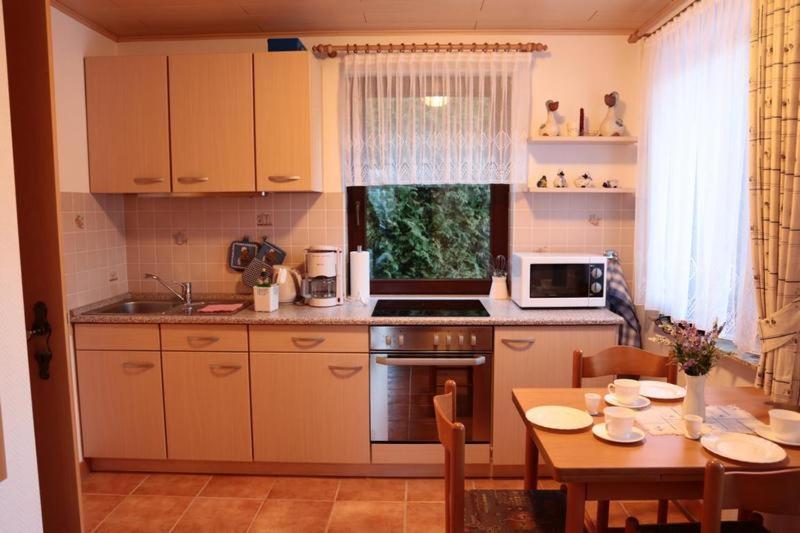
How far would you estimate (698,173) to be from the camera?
2512 mm

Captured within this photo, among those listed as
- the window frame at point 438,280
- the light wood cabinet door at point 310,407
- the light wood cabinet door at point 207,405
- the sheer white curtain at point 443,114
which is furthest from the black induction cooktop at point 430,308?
the light wood cabinet door at point 207,405

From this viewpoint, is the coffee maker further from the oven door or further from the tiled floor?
the tiled floor

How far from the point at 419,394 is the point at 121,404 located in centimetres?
155

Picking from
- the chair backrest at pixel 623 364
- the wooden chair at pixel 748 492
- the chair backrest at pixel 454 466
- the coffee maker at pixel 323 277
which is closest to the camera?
the wooden chair at pixel 748 492

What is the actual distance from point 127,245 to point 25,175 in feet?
5.25

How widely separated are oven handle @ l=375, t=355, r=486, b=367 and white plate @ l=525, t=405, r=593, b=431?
3.02 ft

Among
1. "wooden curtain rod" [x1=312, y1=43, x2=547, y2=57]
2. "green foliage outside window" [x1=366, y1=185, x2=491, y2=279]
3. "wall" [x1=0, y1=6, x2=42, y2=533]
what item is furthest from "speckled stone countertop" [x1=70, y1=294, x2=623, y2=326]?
"wooden curtain rod" [x1=312, y1=43, x2=547, y2=57]

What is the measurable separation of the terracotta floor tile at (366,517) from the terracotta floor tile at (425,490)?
100mm

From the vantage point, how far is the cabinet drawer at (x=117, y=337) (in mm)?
2898

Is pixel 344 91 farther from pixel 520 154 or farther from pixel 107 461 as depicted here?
pixel 107 461

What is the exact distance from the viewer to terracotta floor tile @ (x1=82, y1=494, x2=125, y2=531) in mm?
2592

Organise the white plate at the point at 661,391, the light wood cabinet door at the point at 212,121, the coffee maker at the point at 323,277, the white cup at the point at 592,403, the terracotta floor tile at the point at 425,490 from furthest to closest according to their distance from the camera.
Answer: the coffee maker at the point at 323,277
the light wood cabinet door at the point at 212,121
the terracotta floor tile at the point at 425,490
the white plate at the point at 661,391
the white cup at the point at 592,403

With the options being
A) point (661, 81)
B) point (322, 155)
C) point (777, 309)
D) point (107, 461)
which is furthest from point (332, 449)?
point (661, 81)

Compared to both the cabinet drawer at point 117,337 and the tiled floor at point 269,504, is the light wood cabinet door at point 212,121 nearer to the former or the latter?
the cabinet drawer at point 117,337
